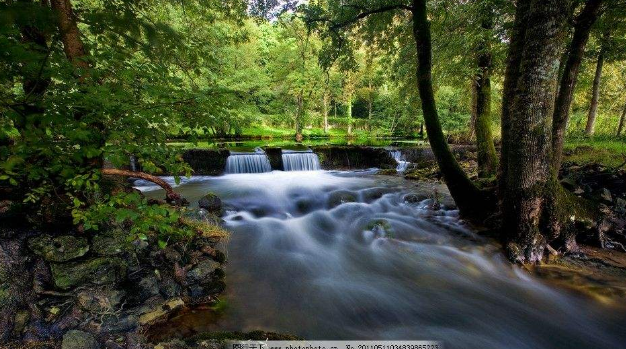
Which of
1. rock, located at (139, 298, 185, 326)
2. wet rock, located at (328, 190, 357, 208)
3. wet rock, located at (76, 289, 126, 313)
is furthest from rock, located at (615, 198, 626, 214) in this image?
wet rock, located at (76, 289, 126, 313)

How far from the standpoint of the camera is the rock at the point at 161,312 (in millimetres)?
3074

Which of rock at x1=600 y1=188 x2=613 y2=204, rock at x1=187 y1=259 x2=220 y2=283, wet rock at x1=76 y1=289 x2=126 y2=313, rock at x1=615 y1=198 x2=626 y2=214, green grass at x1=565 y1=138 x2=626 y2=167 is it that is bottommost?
rock at x1=187 y1=259 x2=220 y2=283

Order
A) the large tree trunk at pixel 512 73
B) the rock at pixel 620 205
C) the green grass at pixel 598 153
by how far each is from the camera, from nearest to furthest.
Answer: the large tree trunk at pixel 512 73
the rock at pixel 620 205
the green grass at pixel 598 153

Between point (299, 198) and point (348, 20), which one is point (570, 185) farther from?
point (299, 198)

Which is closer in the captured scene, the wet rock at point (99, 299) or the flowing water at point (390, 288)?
the wet rock at point (99, 299)

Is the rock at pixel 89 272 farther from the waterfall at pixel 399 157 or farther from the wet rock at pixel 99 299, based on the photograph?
the waterfall at pixel 399 157

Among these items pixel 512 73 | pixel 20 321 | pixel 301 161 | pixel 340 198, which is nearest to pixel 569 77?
pixel 512 73

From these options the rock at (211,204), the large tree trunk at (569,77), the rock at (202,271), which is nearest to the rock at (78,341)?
the rock at (202,271)

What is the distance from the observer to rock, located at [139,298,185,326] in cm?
307

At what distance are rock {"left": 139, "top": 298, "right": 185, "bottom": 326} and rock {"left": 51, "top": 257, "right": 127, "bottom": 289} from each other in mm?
511

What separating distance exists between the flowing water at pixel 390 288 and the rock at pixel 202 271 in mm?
385

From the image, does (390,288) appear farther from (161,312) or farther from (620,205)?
(620,205)

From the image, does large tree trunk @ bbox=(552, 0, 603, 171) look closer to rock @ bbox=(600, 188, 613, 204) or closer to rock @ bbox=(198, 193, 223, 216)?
rock @ bbox=(600, 188, 613, 204)

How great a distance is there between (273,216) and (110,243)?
4522 mm
